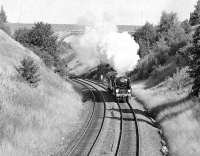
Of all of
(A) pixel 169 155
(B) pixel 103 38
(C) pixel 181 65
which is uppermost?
(B) pixel 103 38

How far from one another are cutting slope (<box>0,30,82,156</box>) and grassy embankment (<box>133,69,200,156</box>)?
307 inches

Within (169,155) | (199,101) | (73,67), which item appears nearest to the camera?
(169,155)

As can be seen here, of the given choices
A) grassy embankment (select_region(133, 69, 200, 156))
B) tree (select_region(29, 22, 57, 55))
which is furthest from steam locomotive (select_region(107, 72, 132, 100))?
tree (select_region(29, 22, 57, 55))

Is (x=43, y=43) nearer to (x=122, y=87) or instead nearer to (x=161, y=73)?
(x=161, y=73)

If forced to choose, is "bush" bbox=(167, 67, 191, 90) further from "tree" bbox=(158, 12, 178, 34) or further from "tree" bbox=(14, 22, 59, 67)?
"tree" bbox=(158, 12, 178, 34)

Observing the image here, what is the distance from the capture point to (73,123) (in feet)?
100

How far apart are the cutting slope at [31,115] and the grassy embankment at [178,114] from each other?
7.79m

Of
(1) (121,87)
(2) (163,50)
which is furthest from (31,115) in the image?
(2) (163,50)

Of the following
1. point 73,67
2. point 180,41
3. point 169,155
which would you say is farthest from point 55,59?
point 73,67

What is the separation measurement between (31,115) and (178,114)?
1238cm

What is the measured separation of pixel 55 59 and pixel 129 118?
2860 cm

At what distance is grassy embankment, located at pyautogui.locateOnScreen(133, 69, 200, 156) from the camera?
70.9 feet

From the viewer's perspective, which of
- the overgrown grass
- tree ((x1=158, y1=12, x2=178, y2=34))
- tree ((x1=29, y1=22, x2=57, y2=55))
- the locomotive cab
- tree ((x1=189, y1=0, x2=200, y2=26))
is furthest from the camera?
tree ((x1=189, y1=0, x2=200, y2=26))

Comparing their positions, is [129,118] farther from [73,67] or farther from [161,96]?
[73,67]
